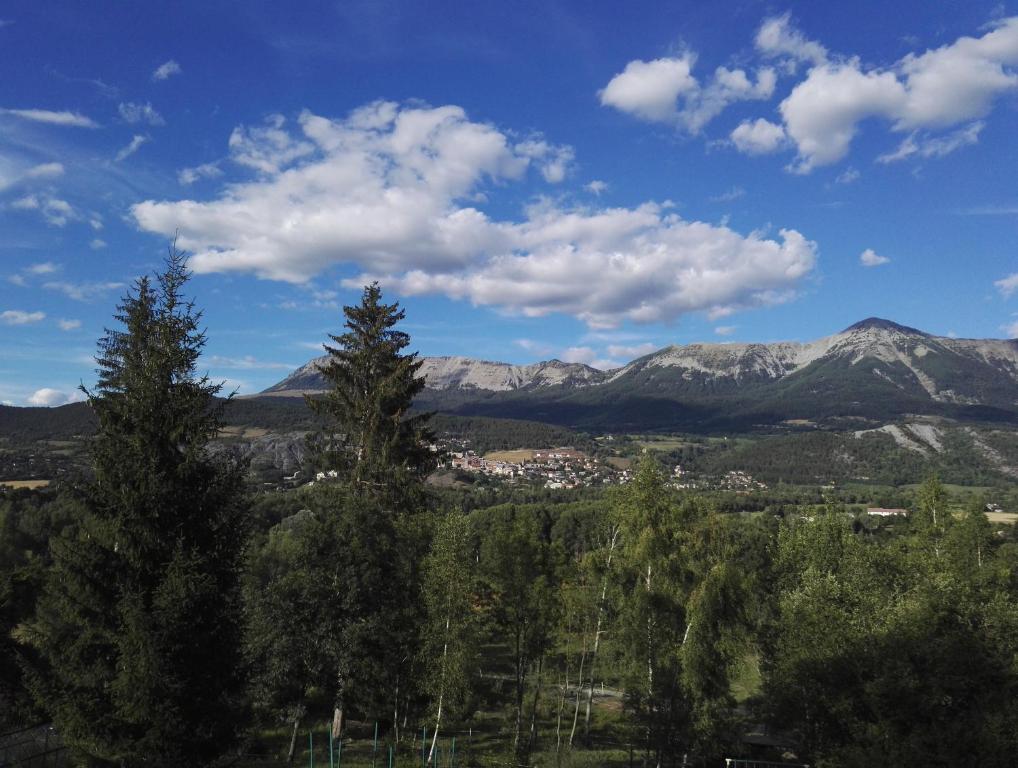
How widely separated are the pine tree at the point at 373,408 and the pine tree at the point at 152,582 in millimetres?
11592

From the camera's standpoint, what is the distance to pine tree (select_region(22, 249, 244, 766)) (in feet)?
43.7

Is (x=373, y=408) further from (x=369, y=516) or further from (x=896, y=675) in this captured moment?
(x=896, y=675)

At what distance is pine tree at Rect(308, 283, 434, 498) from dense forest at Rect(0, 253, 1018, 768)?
0.11 metres

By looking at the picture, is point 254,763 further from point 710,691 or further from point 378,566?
point 710,691

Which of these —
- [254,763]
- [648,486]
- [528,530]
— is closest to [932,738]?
[648,486]

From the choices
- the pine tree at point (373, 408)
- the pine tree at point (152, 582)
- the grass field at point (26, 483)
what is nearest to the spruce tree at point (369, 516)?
the pine tree at point (373, 408)

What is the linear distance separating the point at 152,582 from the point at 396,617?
9.77 m

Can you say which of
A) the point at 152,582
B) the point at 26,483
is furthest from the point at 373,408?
the point at 26,483

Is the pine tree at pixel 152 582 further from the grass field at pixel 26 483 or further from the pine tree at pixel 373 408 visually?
the grass field at pixel 26 483

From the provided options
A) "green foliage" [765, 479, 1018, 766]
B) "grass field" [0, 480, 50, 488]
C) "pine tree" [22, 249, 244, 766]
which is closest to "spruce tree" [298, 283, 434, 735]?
"pine tree" [22, 249, 244, 766]

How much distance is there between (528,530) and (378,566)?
5.97m

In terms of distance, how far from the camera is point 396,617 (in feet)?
73.9

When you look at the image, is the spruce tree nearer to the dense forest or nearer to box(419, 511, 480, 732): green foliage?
the dense forest

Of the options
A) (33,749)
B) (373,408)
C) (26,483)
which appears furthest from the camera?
(26,483)
